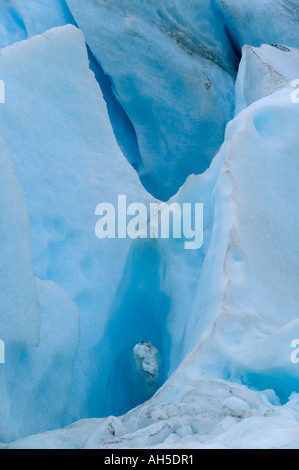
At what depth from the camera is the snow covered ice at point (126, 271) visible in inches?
74.9

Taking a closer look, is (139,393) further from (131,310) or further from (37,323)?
(37,323)

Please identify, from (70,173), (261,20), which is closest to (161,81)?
(261,20)

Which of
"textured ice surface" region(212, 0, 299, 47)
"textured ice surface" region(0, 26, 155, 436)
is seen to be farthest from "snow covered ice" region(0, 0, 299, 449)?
"textured ice surface" region(212, 0, 299, 47)

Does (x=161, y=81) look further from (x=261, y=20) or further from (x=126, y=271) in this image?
(x=126, y=271)
